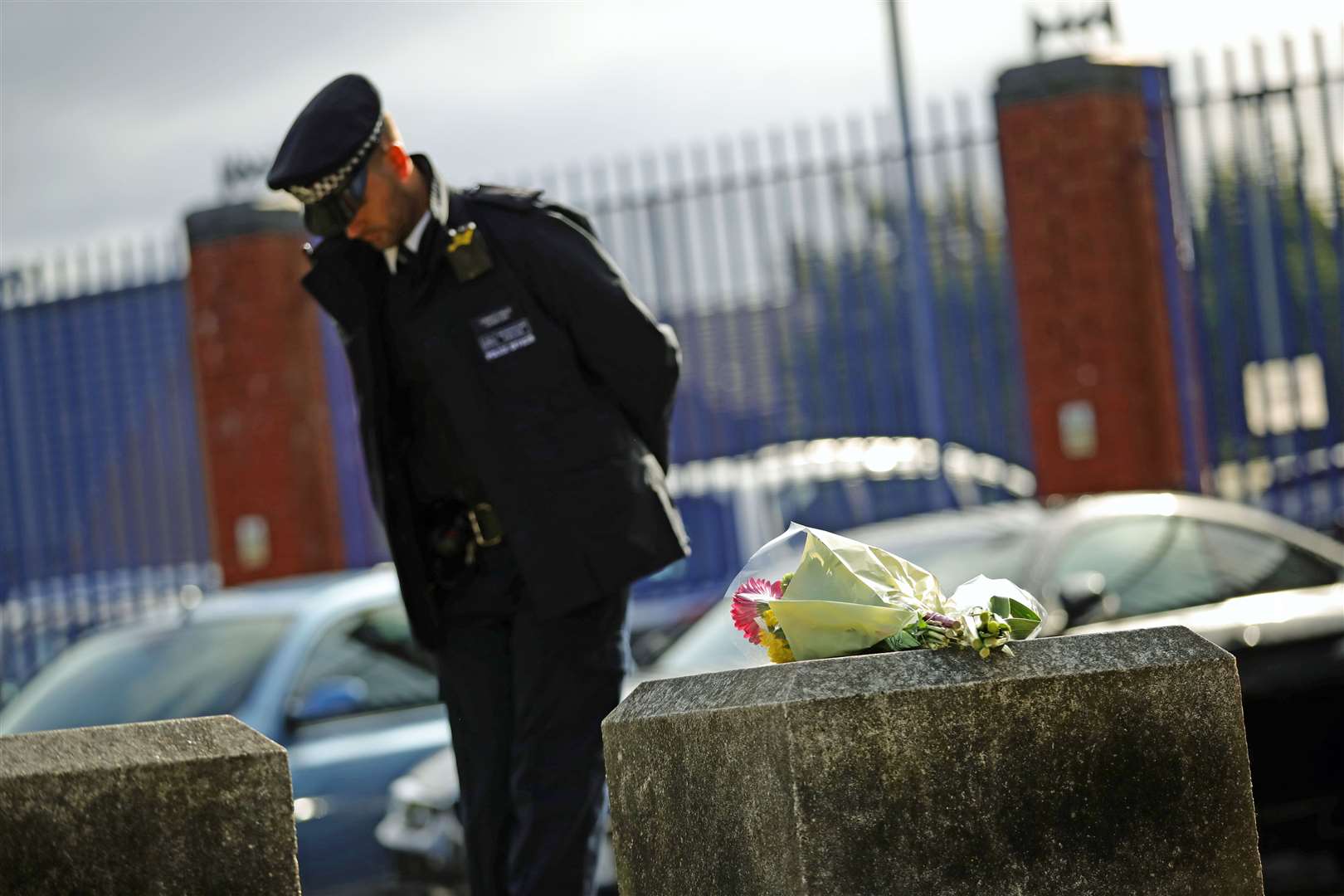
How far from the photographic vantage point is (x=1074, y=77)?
10930mm

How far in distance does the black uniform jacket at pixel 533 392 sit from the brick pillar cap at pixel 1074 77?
24.5 feet

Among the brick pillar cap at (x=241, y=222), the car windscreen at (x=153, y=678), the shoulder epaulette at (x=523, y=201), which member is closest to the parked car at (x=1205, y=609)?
the car windscreen at (x=153, y=678)

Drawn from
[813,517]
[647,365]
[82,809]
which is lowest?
[813,517]

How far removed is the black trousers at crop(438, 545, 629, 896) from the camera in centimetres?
379

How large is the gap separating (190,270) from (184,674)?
652 cm

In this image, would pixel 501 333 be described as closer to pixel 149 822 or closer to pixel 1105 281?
pixel 149 822

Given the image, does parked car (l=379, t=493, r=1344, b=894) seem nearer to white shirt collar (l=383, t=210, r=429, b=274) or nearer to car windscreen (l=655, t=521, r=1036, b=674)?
car windscreen (l=655, t=521, r=1036, b=674)

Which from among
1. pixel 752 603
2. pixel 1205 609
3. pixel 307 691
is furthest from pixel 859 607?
pixel 307 691

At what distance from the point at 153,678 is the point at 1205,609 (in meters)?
3.84

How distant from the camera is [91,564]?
568 inches

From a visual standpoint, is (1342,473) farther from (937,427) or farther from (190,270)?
(190,270)

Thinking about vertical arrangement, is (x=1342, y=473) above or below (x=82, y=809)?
below

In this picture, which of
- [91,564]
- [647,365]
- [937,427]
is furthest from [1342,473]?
[91,564]

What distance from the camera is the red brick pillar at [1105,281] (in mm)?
10930
